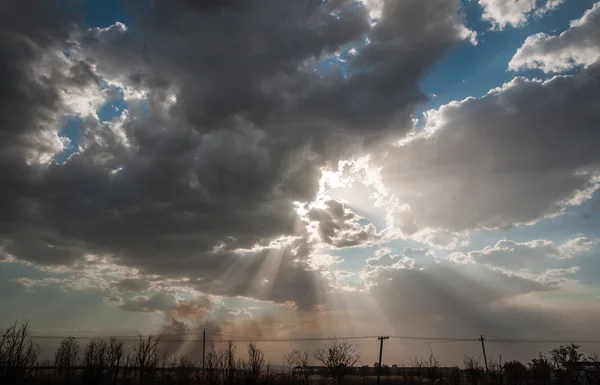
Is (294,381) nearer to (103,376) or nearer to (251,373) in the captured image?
(251,373)

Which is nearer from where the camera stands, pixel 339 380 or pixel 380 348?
pixel 339 380

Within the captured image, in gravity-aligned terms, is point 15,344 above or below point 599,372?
above

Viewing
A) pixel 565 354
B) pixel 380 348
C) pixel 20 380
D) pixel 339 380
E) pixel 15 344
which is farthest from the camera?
pixel 565 354

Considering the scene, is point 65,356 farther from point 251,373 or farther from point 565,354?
point 565,354

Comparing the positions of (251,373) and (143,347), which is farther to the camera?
(143,347)

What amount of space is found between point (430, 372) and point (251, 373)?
30.8 metres

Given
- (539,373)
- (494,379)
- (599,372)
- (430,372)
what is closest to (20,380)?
(430,372)

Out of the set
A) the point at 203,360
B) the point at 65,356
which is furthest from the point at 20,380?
the point at 203,360

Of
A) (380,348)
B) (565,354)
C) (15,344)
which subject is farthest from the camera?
(565,354)

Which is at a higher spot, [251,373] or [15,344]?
[15,344]

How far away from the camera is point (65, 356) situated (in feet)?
228

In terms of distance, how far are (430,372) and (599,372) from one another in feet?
74.8

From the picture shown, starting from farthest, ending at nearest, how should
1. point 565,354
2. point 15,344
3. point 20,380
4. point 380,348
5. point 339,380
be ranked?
point 565,354, point 380,348, point 339,380, point 15,344, point 20,380

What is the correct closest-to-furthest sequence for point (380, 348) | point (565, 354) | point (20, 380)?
point (20, 380)
point (380, 348)
point (565, 354)
